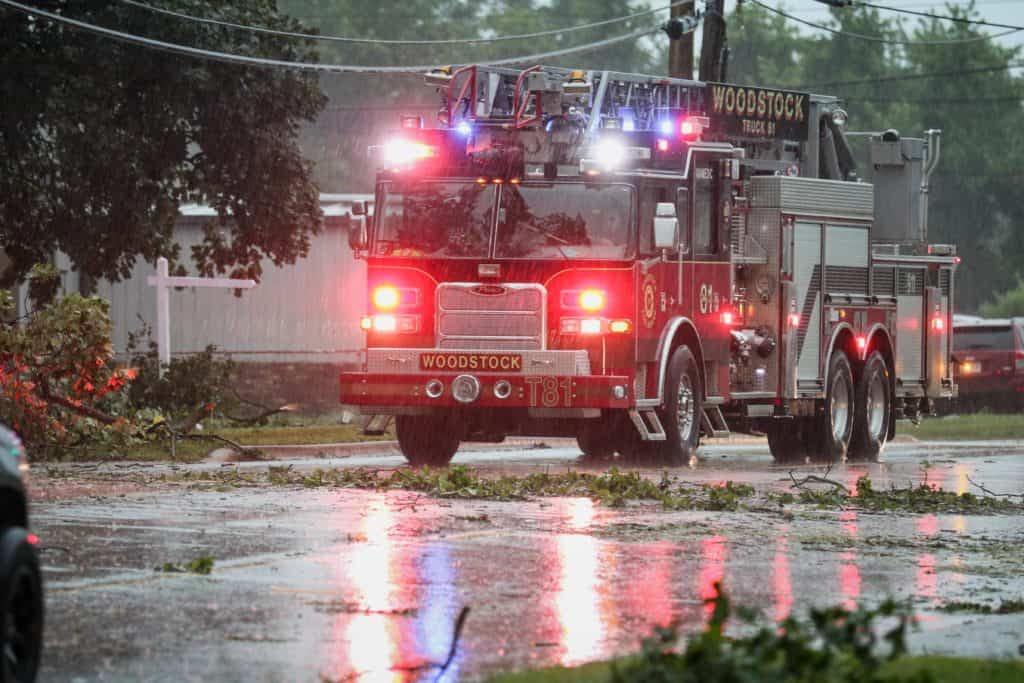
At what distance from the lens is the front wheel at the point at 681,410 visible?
66.8 feet

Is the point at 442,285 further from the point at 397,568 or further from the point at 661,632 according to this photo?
the point at 661,632

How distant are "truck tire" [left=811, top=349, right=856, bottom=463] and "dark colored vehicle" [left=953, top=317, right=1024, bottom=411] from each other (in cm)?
1445

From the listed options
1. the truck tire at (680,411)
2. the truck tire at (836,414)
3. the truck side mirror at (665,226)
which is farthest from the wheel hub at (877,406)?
the truck side mirror at (665,226)

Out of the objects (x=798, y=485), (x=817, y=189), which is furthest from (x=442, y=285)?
(x=817, y=189)

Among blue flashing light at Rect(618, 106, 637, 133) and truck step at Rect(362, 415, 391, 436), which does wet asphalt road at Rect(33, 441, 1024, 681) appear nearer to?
truck step at Rect(362, 415, 391, 436)

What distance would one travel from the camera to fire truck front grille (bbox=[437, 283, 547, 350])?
19.6 meters

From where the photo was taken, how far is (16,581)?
21.8 feet

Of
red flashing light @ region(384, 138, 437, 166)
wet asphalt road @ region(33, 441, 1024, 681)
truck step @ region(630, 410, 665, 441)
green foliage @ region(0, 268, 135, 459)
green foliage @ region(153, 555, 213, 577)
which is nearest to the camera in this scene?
wet asphalt road @ region(33, 441, 1024, 681)

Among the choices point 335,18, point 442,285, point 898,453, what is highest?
point 335,18

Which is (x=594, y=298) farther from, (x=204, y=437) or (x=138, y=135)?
(x=138, y=135)

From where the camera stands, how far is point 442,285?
19.8m

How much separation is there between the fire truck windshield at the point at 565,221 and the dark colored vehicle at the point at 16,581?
510 inches

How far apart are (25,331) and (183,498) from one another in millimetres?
5566

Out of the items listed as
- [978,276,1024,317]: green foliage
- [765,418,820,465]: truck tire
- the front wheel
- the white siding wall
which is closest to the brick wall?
the white siding wall
